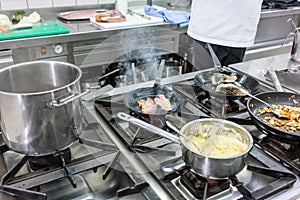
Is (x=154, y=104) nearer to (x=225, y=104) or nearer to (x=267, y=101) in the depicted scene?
(x=225, y=104)

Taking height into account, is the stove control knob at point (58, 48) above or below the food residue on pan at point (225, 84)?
below

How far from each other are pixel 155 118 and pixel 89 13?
1604 mm

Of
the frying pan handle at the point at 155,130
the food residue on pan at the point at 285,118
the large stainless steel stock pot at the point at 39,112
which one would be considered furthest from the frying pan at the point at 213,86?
the large stainless steel stock pot at the point at 39,112

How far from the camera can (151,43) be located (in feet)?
3.81

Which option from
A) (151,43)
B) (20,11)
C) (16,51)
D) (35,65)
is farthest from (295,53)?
(20,11)

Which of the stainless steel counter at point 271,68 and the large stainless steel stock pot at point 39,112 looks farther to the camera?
the stainless steel counter at point 271,68

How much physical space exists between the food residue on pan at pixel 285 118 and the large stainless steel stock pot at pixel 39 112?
0.53 meters

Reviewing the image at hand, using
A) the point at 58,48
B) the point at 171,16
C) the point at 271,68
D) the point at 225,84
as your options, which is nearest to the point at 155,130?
the point at 225,84

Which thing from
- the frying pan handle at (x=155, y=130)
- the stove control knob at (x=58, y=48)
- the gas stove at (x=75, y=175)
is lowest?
the stove control knob at (x=58, y=48)

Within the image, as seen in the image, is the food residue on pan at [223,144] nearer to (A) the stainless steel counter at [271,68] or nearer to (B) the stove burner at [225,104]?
(B) the stove burner at [225,104]

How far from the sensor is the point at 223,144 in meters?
0.72

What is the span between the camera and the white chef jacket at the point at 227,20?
65.1 inches

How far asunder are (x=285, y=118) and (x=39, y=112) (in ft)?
2.24

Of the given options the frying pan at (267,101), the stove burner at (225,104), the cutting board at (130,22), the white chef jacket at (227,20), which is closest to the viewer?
the frying pan at (267,101)
